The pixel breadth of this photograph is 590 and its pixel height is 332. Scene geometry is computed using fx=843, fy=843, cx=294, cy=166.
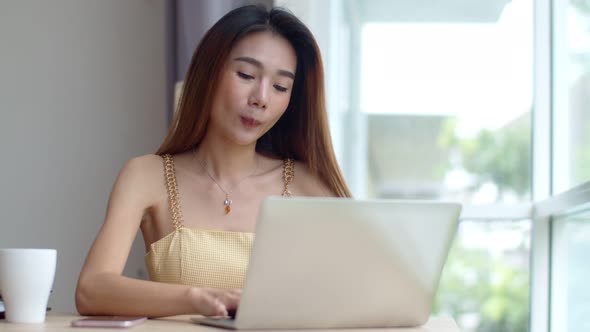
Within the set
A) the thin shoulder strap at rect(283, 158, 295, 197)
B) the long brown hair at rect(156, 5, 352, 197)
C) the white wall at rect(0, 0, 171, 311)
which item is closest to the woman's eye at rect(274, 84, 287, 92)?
the long brown hair at rect(156, 5, 352, 197)

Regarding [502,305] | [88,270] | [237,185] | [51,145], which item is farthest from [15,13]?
[502,305]

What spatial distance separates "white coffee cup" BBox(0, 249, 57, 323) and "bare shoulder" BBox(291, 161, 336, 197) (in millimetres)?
874

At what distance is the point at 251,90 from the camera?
1871mm

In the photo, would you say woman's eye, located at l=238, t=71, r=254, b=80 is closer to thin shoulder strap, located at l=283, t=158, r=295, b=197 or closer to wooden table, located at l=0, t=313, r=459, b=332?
thin shoulder strap, located at l=283, t=158, r=295, b=197

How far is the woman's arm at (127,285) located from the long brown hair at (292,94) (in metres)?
0.19

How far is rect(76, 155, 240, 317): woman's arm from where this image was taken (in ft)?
4.32

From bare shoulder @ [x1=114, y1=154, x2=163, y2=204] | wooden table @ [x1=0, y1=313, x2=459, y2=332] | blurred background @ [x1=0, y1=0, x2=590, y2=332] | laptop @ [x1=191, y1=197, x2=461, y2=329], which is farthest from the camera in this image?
blurred background @ [x1=0, y1=0, x2=590, y2=332]

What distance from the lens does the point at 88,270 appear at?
155cm

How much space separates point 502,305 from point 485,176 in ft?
2.68

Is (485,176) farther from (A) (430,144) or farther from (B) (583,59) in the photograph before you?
(B) (583,59)

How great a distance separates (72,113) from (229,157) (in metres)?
0.96

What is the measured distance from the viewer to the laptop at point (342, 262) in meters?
1.10

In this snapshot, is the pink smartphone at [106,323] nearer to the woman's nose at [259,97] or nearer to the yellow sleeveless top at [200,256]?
the yellow sleeveless top at [200,256]

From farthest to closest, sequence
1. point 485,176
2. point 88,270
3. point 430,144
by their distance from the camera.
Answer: point 430,144
point 485,176
point 88,270
